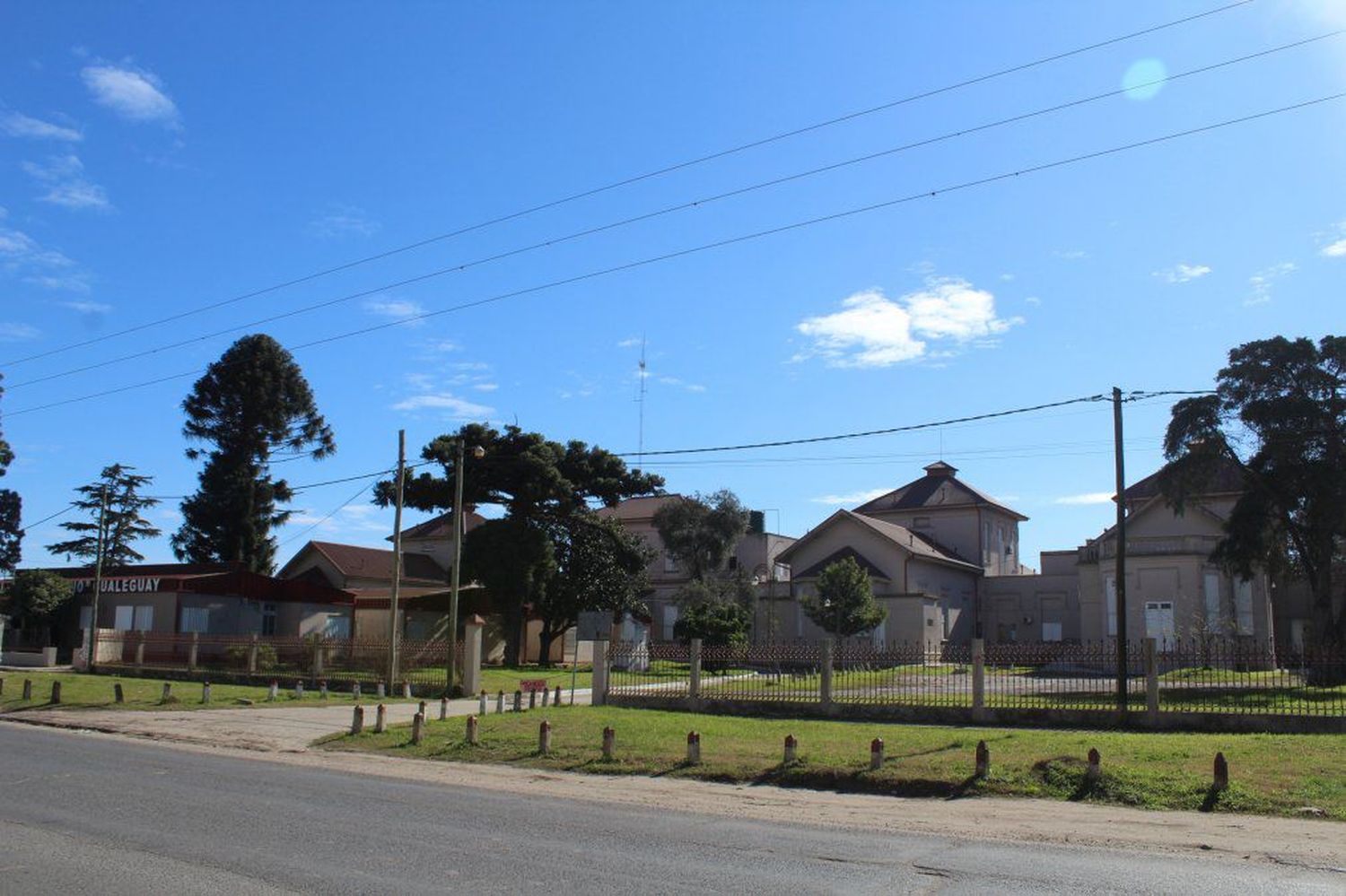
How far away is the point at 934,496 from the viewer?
68.1 m

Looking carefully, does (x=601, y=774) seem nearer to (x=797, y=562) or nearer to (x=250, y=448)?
(x=797, y=562)

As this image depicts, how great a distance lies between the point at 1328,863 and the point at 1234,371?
30.4 metres

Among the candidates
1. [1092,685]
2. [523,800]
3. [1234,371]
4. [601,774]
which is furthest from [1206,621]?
[523,800]

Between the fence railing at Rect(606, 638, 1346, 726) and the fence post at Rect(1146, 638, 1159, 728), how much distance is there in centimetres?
2

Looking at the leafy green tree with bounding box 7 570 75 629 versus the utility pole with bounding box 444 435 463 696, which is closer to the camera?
the utility pole with bounding box 444 435 463 696

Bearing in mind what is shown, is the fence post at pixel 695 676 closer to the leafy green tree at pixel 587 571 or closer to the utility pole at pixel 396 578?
the utility pole at pixel 396 578

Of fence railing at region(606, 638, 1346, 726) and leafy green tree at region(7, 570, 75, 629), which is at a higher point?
leafy green tree at region(7, 570, 75, 629)

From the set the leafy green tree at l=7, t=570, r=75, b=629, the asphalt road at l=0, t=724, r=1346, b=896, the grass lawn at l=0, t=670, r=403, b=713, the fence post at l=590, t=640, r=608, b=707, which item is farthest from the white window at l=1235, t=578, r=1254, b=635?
the leafy green tree at l=7, t=570, r=75, b=629

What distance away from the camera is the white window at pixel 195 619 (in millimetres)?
43500

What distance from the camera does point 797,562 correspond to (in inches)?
2315

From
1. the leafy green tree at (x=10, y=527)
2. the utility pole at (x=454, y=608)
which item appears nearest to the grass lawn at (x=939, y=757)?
the utility pole at (x=454, y=608)

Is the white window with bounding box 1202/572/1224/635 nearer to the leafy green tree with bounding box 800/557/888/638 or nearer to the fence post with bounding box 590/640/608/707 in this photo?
the leafy green tree with bounding box 800/557/888/638

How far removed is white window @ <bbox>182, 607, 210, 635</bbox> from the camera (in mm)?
43500

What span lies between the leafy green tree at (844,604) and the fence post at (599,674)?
769 inches
